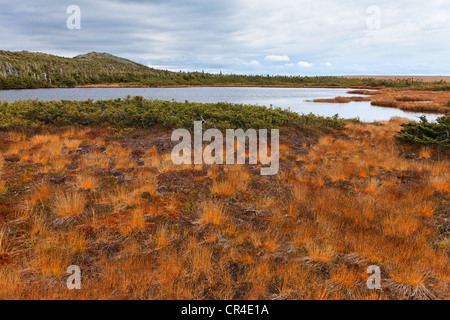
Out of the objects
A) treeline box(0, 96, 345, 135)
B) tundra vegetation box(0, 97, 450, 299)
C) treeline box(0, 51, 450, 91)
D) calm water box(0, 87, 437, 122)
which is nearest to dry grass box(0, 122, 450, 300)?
tundra vegetation box(0, 97, 450, 299)

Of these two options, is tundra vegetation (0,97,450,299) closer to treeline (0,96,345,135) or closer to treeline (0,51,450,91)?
treeline (0,96,345,135)

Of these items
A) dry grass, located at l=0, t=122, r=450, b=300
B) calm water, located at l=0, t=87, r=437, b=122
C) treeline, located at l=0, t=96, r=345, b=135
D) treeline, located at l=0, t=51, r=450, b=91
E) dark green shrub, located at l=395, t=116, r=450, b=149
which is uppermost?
treeline, located at l=0, t=51, r=450, b=91

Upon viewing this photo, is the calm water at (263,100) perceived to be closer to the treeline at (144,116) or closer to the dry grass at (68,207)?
the treeline at (144,116)

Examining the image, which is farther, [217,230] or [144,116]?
[144,116]

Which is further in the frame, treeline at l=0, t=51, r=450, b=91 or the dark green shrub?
treeline at l=0, t=51, r=450, b=91

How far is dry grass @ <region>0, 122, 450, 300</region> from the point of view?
13.1 feet

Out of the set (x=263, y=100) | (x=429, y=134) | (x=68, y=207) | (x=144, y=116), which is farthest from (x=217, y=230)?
(x=263, y=100)

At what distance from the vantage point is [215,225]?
19.8 feet

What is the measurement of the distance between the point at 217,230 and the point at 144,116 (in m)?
13.7

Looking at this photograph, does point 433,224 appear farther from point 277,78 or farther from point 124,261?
point 277,78

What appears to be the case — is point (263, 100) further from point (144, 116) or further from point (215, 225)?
point (215, 225)

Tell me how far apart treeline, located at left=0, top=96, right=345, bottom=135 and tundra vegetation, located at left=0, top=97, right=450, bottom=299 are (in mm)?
4455

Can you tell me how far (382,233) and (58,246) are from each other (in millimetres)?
6961
